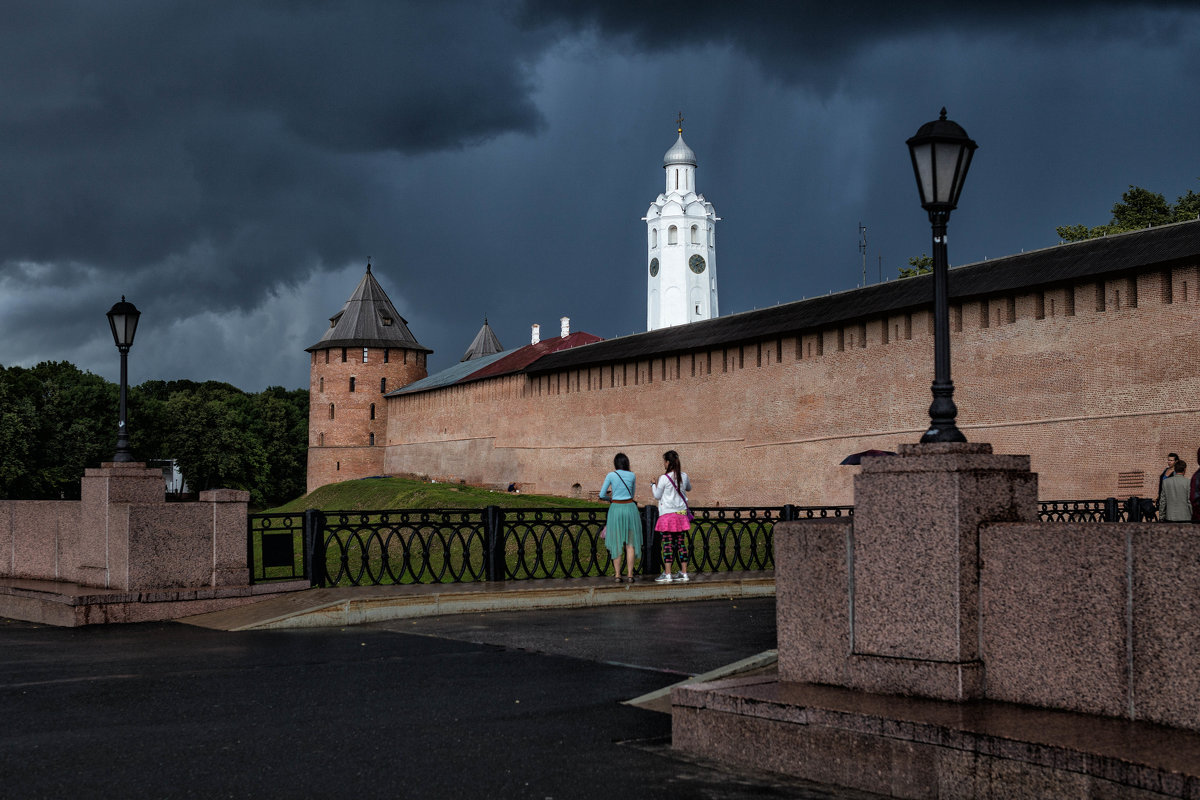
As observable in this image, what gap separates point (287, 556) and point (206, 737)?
20.2ft

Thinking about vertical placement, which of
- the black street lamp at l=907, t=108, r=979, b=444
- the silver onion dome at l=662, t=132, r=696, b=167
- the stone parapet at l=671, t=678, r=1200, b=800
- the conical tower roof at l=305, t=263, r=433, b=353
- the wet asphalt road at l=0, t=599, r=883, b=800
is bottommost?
the wet asphalt road at l=0, t=599, r=883, b=800

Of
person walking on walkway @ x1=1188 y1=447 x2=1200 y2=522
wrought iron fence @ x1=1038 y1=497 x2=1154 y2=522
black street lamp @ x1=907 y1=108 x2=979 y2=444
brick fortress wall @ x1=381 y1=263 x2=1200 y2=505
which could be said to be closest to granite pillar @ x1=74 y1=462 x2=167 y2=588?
black street lamp @ x1=907 y1=108 x2=979 y2=444

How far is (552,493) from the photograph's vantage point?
48031 mm

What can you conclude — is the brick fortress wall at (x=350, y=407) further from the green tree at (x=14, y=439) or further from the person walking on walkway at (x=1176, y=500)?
the person walking on walkway at (x=1176, y=500)

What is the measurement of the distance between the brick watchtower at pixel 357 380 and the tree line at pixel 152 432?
6001mm

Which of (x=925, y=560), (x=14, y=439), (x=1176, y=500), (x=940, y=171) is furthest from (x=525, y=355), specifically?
(x=925, y=560)

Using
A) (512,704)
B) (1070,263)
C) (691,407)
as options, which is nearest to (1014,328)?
(1070,263)

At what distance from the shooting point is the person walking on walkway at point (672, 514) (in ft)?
41.7

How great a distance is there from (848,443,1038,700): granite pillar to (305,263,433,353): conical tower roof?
67662 mm

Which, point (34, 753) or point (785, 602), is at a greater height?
point (785, 602)

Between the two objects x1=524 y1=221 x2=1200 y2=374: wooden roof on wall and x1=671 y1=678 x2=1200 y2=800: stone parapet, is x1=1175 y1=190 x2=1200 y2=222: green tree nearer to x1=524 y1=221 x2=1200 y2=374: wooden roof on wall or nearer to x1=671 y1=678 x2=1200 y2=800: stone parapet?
x1=524 y1=221 x2=1200 y2=374: wooden roof on wall

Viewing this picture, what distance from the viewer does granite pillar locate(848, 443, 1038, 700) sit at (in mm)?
4855

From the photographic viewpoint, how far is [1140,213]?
45.4m

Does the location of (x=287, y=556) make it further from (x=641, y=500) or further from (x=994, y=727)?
(x=641, y=500)
